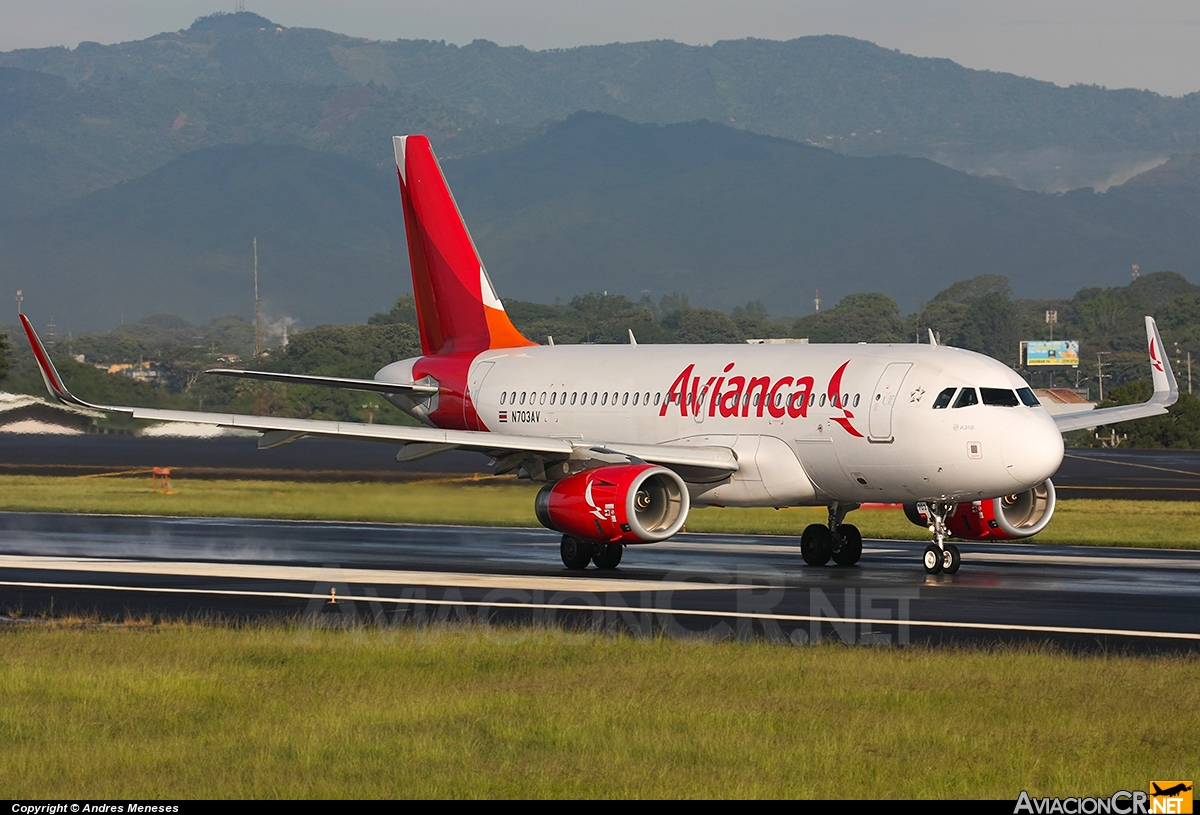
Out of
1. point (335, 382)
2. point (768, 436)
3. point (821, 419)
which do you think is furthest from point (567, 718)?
point (335, 382)

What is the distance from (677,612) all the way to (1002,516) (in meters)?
10.3

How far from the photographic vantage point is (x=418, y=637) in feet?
69.8

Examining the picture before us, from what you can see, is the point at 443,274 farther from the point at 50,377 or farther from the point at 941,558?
the point at 941,558

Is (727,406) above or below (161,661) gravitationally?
above

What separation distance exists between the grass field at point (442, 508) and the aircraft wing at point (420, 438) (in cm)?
393

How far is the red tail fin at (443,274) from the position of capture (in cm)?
4134

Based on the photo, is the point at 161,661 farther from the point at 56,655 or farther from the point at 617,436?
the point at 617,436

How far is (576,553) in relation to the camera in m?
32.6

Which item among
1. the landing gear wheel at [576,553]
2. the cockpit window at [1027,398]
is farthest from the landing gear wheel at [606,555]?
the cockpit window at [1027,398]

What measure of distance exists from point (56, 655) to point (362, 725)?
615 centimetres

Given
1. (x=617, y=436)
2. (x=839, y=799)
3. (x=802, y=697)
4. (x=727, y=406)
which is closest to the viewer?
(x=839, y=799)

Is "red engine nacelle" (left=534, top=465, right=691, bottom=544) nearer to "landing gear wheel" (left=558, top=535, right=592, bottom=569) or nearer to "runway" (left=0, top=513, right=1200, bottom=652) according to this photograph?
"runway" (left=0, top=513, right=1200, bottom=652)

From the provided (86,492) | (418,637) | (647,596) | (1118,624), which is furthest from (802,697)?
(86,492)

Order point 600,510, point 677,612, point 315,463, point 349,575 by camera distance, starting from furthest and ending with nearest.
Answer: point 315,463
point 349,575
point 600,510
point 677,612
